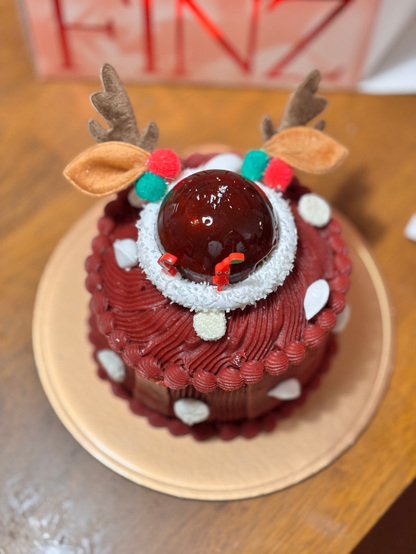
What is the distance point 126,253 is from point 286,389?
474 millimetres

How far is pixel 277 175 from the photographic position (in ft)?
3.81

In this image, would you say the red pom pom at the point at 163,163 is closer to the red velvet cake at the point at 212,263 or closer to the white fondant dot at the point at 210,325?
the red velvet cake at the point at 212,263

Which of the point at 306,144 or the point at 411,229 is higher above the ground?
the point at 306,144

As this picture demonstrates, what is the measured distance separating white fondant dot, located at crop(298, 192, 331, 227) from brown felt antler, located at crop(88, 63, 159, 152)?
36cm

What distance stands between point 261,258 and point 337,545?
76 cm

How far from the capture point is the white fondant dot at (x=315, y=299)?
112 cm

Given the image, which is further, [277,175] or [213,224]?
[277,175]

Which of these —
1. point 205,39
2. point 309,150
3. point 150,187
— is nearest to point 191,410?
point 150,187

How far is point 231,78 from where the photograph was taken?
1944 mm

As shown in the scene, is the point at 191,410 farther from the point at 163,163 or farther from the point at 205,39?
the point at 205,39

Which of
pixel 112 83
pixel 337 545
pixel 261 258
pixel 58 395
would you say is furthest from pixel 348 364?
pixel 112 83

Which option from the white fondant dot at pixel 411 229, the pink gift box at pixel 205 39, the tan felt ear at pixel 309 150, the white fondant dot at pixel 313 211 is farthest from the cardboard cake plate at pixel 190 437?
the pink gift box at pixel 205 39

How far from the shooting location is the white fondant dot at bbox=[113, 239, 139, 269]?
1125 mm

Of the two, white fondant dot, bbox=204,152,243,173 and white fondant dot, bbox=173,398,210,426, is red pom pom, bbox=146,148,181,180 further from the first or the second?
white fondant dot, bbox=173,398,210,426
